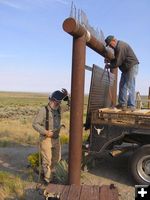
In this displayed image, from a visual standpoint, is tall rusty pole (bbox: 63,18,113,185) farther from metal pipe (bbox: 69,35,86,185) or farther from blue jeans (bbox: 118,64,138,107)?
blue jeans (bbox: 118,64,138,107)

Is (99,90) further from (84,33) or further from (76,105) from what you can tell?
(84,33)

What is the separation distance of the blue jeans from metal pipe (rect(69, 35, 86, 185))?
2.05 metres

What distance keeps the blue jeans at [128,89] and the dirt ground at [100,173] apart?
5.07 feet

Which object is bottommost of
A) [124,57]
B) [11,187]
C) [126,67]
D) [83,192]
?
[11,187]

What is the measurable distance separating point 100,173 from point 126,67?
2.49 meters

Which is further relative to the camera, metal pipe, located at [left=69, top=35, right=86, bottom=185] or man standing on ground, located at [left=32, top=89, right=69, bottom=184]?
man standing on ground, located at [left=32, top=89, right=69, bottom=184]

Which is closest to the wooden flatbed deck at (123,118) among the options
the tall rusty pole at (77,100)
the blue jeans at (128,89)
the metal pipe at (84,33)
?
the blue jeans at (128,89)

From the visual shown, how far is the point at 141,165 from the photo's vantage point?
7.93 metres

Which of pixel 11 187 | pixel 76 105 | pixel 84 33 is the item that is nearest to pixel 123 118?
pixel 76 105

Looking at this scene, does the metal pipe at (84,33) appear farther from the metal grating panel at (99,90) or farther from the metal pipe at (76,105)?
the metal grating panel at (99,90)

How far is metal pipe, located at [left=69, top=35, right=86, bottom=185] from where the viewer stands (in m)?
7.16

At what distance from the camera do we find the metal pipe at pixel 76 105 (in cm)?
716

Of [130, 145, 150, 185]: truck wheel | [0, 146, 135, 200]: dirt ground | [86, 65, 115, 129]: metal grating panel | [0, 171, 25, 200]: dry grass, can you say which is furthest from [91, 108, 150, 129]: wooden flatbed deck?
[0, 171, 25, 200]: dry grass

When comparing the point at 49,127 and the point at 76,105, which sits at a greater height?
the point at 76,105
